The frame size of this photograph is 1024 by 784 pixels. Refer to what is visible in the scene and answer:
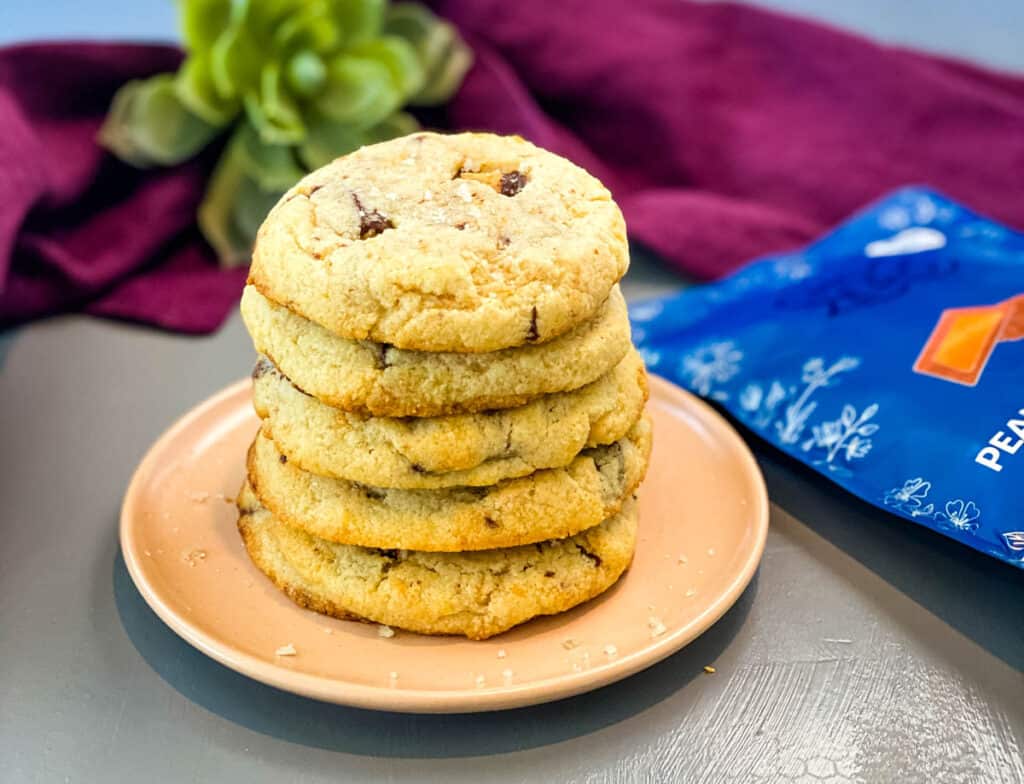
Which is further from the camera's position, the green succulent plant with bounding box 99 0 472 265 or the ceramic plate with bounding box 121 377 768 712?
the green succulent plant with bounding box 99 0 472 265

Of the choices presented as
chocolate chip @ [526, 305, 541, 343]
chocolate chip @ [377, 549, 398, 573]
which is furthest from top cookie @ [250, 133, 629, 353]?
chocolate chip @ [377, 549, 398, 573]

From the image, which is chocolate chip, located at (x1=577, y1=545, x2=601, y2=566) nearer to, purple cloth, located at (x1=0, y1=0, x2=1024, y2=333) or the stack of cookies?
the stack of cookies

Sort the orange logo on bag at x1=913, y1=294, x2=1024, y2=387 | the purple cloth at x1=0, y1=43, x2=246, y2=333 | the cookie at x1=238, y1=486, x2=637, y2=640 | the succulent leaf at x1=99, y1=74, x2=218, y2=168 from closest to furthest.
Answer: the cookie at x1=238, y1=486, x2=637, y2=640, the orange logo on bag at x1=913, y1=294, x2=1024, y2=387, the purple cloth at x1=0, y1=43, x2=246, y2=333, the succulent leaf at x1=99, y1=74, x2=218, y2=168

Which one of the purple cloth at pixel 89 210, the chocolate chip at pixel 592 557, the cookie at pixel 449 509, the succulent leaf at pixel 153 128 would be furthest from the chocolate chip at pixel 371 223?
the succulent leaf at pixel 153 128

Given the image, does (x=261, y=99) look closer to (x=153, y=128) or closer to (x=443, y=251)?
(x=153, y=128)

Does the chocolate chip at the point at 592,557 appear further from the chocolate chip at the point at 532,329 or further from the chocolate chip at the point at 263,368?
the chocolate chip at the point at 263,368

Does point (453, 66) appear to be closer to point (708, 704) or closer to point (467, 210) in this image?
point (467, 210)

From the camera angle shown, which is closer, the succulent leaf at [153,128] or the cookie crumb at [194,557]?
the cookie crumb at [194,557]

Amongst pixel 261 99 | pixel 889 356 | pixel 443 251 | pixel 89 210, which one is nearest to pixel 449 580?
pixel 443 251
